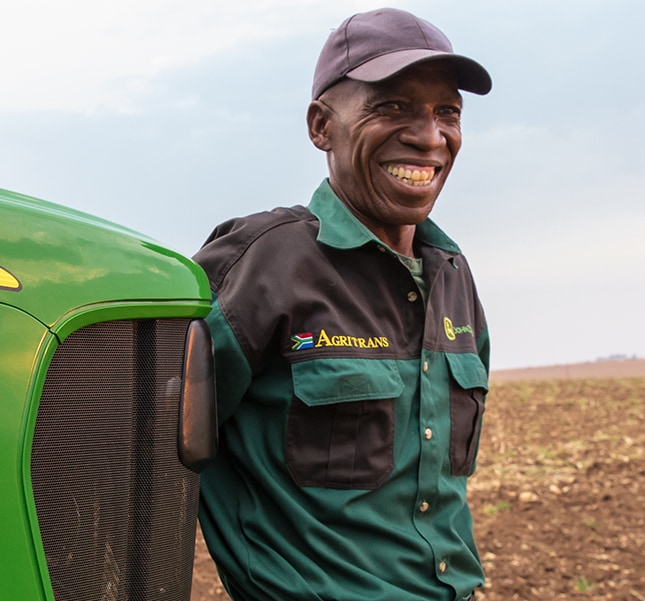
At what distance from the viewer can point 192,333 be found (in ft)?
7.17

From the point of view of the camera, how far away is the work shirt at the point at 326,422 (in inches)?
97.7

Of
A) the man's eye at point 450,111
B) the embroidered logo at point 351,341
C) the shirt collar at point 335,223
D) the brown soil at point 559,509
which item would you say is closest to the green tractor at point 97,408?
the embroidered logo at point 351,341

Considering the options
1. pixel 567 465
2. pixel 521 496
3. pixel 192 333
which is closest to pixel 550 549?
pixel 521 496

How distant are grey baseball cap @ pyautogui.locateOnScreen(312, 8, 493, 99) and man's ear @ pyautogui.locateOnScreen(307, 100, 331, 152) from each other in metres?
0.05

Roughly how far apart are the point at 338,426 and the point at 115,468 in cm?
69

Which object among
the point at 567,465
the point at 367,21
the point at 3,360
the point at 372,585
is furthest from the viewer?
the point at 567,465

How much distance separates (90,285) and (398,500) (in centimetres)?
108

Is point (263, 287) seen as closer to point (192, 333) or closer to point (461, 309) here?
point (192, 333)

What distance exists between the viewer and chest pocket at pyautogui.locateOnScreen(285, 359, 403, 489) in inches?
97.8

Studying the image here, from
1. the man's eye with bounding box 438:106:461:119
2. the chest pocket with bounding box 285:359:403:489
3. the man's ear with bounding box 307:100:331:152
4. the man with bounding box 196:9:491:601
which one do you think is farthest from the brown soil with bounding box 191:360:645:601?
the man's eye with bounding box 438:106:461:119

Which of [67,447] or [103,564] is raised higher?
[67,447]

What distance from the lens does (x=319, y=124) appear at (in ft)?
9.39

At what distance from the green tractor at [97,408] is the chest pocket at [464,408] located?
2.78 ft

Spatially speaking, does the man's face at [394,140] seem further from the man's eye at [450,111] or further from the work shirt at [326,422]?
the work shirt at [326,422]
